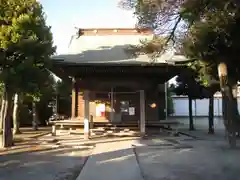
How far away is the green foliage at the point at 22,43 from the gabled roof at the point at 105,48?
394 centimetres

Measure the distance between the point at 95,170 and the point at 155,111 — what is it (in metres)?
12.5

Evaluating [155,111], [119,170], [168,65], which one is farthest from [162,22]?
[155,111]

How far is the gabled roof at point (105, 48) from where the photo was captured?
1972 centimetres

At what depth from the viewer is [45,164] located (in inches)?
450

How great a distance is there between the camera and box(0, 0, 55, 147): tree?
1452 cm

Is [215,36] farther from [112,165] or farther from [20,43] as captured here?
[20,43]

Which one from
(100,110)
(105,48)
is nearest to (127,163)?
(100,110)

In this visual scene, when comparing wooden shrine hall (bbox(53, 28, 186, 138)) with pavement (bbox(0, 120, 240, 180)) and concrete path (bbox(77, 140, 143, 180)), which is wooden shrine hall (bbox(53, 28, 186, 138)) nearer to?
pavement (bbox(0, 120, 240, 180))

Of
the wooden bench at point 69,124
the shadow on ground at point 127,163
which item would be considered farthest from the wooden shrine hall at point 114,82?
the shadow on ground at point 127,163

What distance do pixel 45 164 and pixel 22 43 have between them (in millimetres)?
5491

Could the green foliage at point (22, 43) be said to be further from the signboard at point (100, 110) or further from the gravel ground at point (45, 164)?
A: the signboard at point (100, 110)

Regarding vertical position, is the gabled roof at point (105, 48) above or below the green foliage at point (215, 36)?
above

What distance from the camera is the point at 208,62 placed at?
14.5 m

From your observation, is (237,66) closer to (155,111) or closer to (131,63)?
(131,63)
